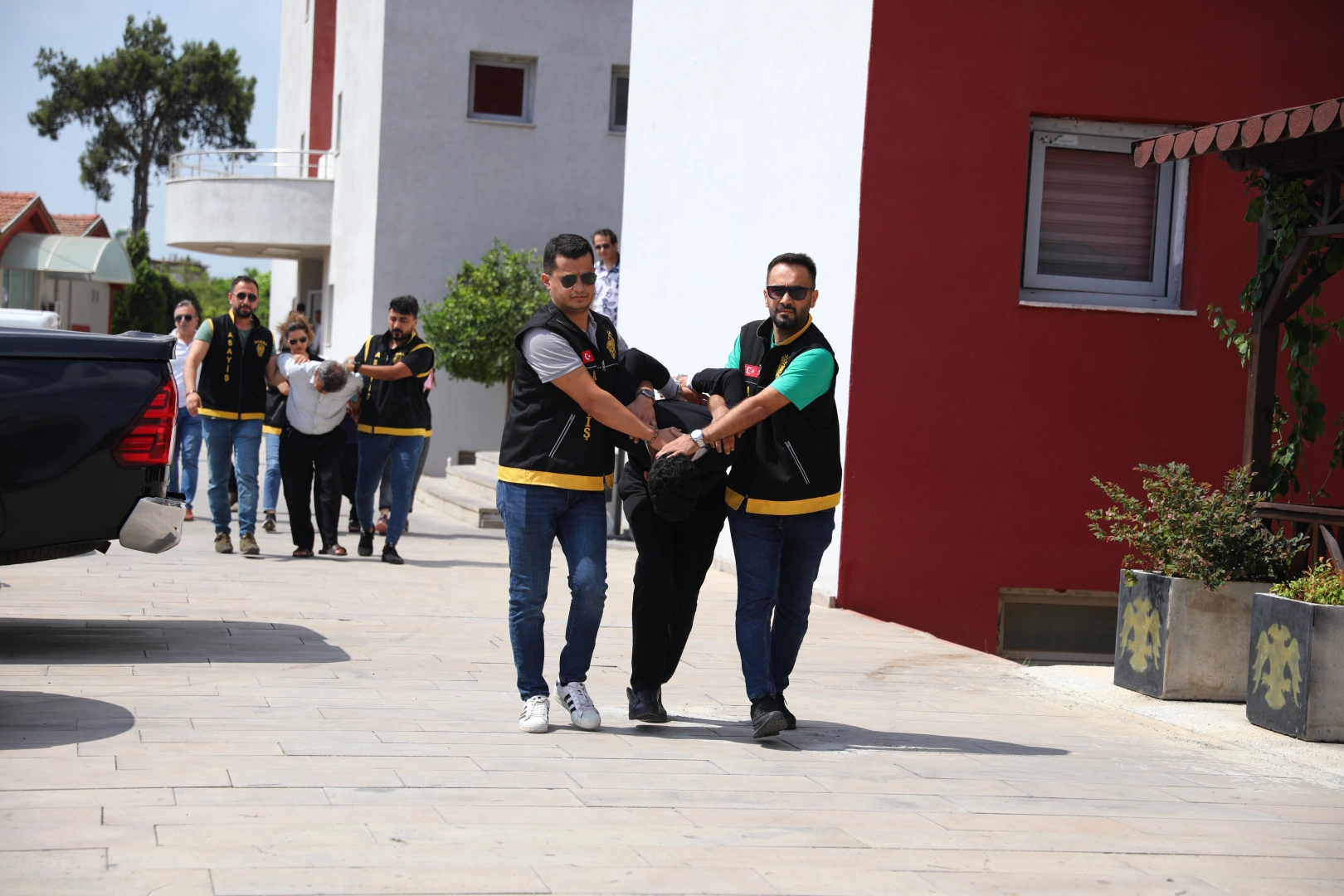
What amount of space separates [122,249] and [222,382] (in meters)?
35.3

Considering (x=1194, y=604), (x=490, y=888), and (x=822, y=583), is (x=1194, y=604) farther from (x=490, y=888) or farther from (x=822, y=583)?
(x=490, y=888)

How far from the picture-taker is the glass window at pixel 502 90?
21453 mm

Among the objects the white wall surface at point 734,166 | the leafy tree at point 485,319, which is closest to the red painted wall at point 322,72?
the leafy tree at point 485,319

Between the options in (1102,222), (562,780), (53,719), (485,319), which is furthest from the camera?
(485,319)

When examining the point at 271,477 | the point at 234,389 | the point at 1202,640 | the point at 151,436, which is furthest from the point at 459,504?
the point at 1202,640

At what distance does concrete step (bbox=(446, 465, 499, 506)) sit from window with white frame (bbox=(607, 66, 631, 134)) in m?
6.24

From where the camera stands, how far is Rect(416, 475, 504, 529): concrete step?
14.8m

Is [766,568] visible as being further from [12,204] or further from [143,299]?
[143,299]

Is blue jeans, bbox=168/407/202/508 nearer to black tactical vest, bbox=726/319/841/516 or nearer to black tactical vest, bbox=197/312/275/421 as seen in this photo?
black tactical vest, bbox=197/312/275/421

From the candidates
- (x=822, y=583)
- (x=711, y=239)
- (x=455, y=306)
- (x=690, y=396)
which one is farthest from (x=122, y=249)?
(x=690, y=396)

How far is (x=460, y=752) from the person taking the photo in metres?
5.27

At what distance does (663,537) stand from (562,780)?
4.11 ft

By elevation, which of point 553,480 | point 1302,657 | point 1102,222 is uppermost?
point 1102,222

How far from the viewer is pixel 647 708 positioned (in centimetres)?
593
